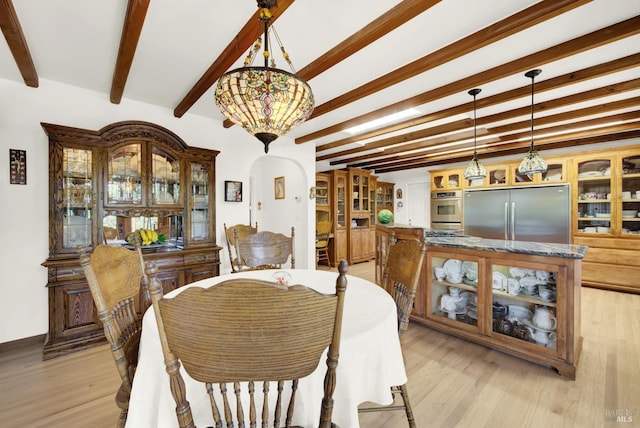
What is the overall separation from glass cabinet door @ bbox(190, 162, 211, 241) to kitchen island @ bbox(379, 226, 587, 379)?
254 centimetres

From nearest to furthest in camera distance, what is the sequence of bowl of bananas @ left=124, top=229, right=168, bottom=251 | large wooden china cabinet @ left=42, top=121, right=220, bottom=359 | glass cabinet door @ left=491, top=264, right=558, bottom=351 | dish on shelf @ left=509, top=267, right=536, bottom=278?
glass cabinet door @ left=491, top=264, right=558, bottom=351, dish on shelf @ left=509, top=267, right=536, bottom=278, large wooden china cabinet @ left=42, top=121, right=220, bottom=359, bowl of bananas @ left=124, top=229, right=168, bottom=251

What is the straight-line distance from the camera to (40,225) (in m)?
2.48

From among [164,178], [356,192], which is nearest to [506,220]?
[356,192]

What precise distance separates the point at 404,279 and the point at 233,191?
2.78 metres

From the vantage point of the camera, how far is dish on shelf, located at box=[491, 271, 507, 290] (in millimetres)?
2307

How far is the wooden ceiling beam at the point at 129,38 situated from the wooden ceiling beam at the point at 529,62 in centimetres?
241

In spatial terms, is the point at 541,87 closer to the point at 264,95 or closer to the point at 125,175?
the point at 264,95

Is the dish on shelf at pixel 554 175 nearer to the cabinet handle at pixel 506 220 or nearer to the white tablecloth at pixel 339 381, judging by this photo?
the cabinet handle at pixel 506 220

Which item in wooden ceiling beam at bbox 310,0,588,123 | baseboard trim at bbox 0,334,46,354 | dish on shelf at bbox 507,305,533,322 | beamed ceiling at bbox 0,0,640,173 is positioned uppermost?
beamed ceiling at bbox 0,0,640,173

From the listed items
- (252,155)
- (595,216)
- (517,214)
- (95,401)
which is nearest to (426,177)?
(517,214)

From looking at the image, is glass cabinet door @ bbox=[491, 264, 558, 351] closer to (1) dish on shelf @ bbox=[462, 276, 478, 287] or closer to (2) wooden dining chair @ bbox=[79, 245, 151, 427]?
(1) dish on shelf @ bbox=[462, 276, 478, 287]

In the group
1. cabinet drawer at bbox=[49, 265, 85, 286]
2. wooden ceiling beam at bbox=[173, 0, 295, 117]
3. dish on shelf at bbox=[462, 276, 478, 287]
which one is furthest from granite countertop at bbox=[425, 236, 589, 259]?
cabinet drawer at bbox=[49, 265, 85, 286]

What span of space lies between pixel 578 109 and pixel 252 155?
166 inches

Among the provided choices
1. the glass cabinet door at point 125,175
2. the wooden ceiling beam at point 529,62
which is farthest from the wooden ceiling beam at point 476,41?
the glass cabinet door at point 125,175
